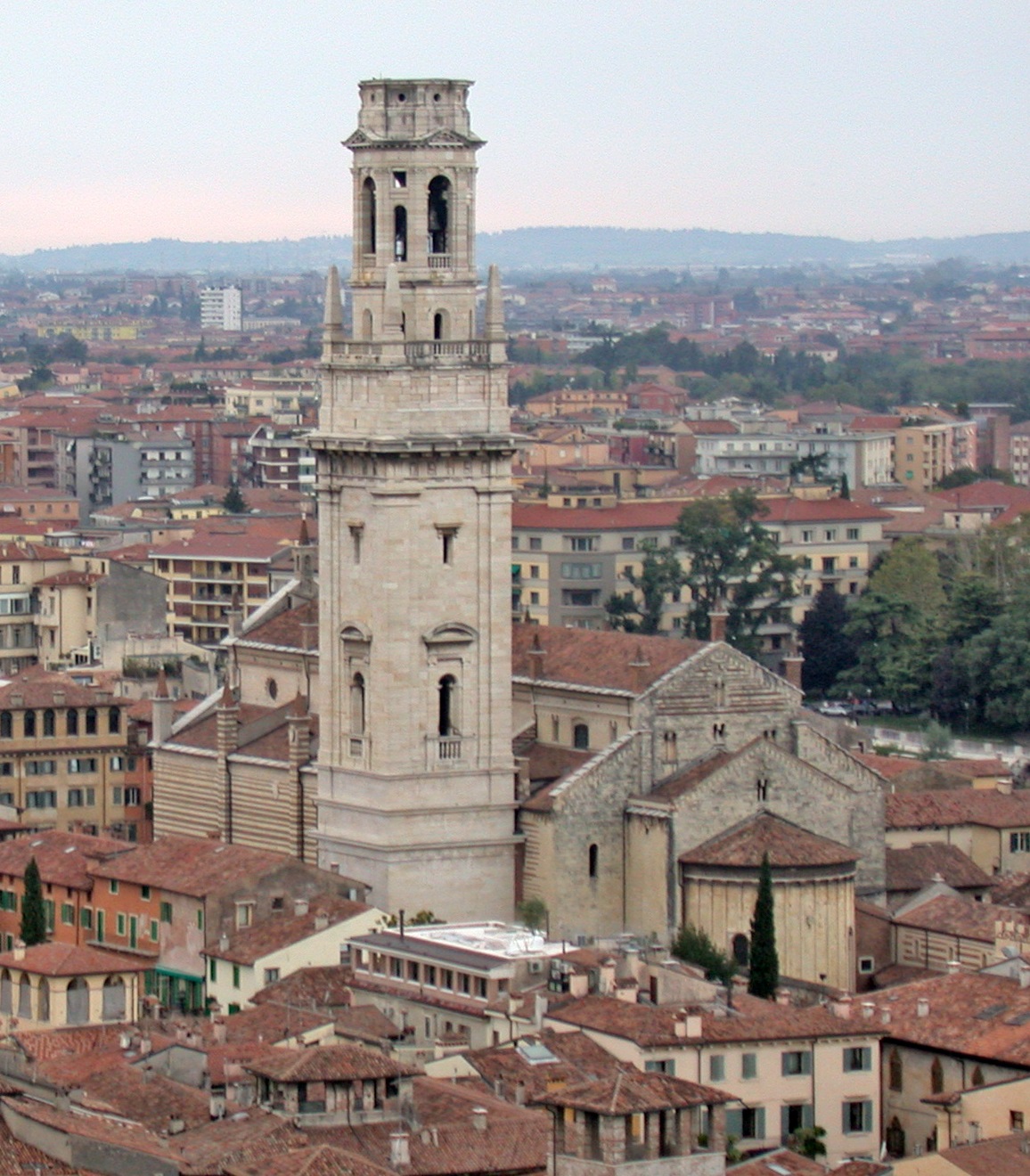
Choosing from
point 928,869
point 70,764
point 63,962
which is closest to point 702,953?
point 928,869

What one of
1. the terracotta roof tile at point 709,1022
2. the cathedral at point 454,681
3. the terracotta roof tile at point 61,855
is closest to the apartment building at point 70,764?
the terracotta roof tile at point 61,855

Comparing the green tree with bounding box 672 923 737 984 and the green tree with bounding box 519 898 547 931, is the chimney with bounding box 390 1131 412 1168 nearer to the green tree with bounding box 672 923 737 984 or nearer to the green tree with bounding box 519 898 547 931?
the green tree with bounding box 672 923 737 984

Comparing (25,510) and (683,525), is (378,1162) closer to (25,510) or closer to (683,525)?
(683,525)

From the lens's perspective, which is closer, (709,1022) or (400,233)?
(709,1022)

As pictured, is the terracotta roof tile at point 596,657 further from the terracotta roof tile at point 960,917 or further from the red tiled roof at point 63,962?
the red tiled roof at point 63,962

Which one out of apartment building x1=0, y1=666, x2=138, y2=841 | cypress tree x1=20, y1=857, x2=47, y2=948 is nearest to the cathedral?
cypress tree x1=20, y1=857, x2=47, y2=948

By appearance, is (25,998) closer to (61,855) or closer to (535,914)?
(535,914)

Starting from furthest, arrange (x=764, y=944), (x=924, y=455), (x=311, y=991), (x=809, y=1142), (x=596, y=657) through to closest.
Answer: (x=924, y=455)
(x=596, y=657)
(x=764, y=944)
(x=311, y=991)
(x=809, y=1142)

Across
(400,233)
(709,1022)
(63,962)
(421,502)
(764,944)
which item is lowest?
(63,962)
